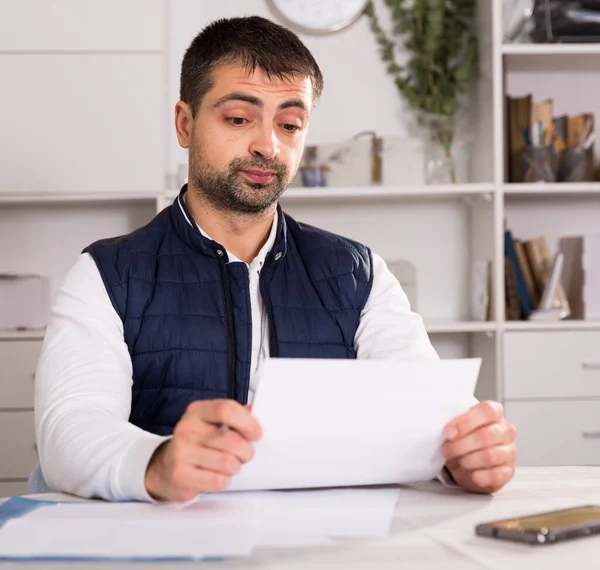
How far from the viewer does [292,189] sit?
2797 millimetres

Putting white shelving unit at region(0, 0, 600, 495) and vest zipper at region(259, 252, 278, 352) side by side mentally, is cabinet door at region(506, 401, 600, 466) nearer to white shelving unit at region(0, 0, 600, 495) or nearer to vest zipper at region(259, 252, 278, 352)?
white shelving unit at region(0, 0, 600, 495)

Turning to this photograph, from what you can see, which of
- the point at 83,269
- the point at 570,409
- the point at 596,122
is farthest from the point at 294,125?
the point at 596,122

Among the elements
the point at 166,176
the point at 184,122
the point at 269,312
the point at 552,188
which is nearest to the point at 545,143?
the point at 552,188

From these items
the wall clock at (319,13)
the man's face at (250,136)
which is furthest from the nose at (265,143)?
the wall clock at (319,13)

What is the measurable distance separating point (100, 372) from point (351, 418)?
0.49 meters

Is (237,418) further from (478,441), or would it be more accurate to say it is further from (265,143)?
(265,143)

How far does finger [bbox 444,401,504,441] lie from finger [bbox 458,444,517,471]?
1.2 inches

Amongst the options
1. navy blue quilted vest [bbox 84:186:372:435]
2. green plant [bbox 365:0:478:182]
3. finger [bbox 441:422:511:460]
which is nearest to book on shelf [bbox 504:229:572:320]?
green plant [bbox 365:0:478:182]

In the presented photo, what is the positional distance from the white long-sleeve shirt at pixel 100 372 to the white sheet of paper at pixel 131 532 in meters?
0.06

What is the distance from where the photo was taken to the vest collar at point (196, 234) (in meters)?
1.56

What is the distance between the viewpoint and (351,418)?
942 mm

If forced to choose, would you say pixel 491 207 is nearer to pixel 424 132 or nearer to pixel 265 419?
pixel 424 132

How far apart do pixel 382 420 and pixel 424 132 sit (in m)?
2.18

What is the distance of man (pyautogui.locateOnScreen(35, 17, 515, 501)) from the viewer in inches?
56.6
